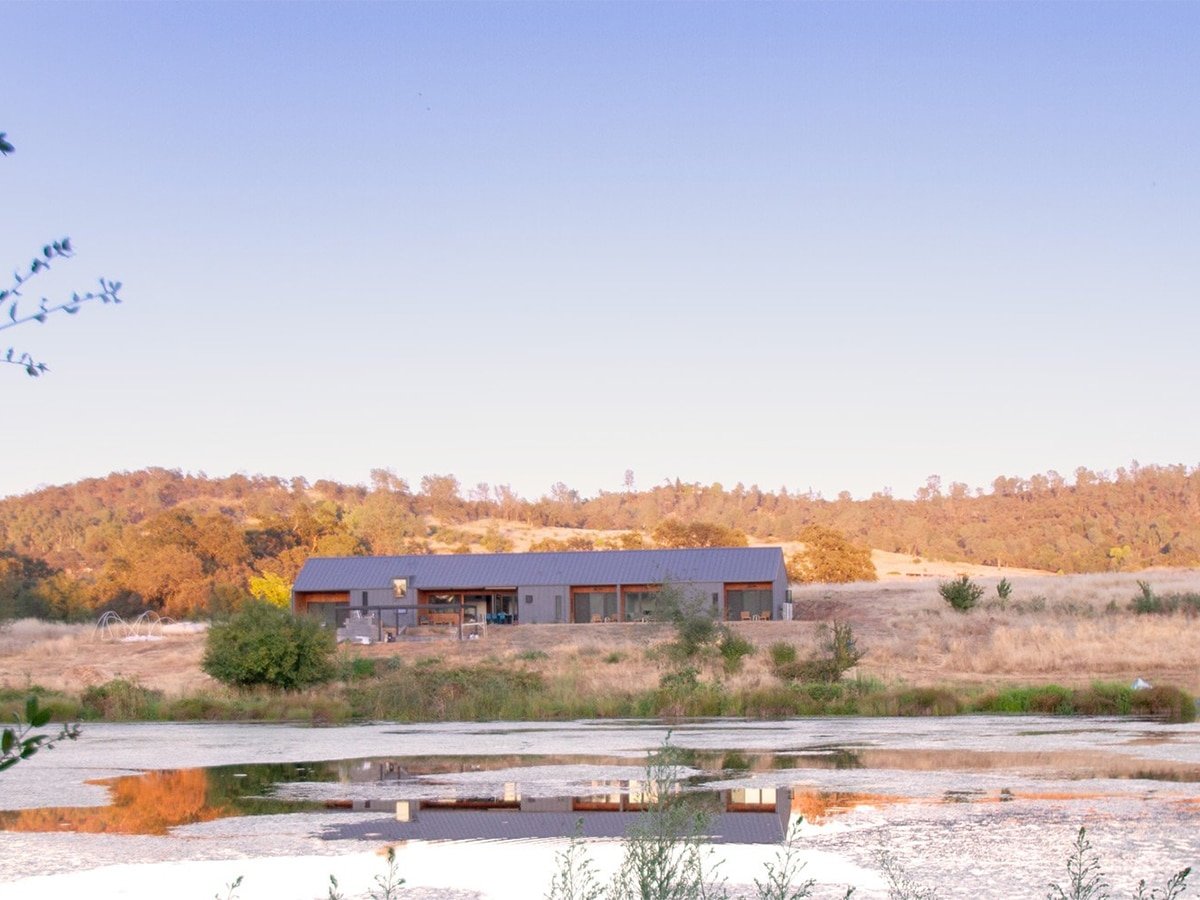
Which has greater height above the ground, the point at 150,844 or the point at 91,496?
the point at 91,496

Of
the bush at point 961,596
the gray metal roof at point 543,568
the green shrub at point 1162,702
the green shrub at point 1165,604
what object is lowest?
the green shrub at point 1162,702

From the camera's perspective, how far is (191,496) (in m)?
173

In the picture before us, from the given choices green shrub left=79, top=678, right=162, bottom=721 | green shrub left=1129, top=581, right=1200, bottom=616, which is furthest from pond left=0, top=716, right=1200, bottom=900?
green shrub left=1129, top=581, right=1200, bottom=616

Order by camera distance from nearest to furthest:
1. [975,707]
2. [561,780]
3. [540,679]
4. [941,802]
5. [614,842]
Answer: [614,842], [941,802], [561,780], [975,707], [540,679]

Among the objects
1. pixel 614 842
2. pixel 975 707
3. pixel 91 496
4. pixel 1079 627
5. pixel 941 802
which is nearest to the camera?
pixel 614 842

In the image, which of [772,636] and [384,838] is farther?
[772,636]

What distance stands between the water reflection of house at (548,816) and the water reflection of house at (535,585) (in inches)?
1816

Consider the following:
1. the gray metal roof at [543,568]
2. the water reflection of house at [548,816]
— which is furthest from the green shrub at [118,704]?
the gray metal roof at [543,568]

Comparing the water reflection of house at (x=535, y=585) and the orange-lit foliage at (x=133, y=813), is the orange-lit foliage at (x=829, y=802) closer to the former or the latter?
the orange-lit foliage at (x=133, y=813)

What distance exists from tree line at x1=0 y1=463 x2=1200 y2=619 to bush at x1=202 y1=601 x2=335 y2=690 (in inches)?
1925

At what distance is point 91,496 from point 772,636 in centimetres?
13330

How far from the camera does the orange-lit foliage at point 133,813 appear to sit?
46.3 feet

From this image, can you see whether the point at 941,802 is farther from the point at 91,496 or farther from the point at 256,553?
the point at 91,496

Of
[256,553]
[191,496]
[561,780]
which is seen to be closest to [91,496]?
[191,496]
